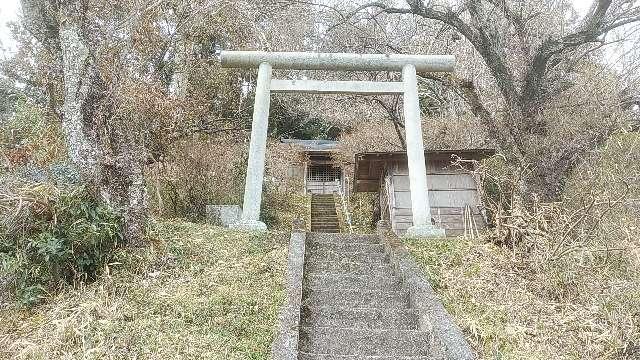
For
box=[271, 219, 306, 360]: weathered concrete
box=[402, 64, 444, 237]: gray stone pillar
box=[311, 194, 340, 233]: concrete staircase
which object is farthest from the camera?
box=[311, 194, 340, 233]: concrete staircase

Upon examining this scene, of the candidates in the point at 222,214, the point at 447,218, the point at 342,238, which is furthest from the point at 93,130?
the point at 447,218

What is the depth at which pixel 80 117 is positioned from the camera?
6.74 m

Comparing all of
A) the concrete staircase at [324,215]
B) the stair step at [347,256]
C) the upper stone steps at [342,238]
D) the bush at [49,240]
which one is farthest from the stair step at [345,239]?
the concrete staircase at [324,215]

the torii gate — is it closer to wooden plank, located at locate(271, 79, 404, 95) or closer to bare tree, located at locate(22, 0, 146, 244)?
wooden plank, located at locate(271, 79, 404, 95)

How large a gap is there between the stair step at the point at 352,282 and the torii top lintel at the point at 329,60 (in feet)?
14.8

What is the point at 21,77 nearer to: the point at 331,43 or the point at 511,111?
the point at 331,43

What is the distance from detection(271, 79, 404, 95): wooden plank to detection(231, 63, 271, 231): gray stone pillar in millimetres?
261

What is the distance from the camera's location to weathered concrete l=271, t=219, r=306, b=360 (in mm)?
4840

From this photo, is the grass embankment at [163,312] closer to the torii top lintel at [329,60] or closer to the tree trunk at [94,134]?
the tree trunk at [94,134]

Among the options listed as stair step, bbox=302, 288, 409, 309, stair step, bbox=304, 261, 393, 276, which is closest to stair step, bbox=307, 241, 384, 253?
stair step, bbox=304, 261, 393, 276

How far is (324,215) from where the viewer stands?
21.2 metres

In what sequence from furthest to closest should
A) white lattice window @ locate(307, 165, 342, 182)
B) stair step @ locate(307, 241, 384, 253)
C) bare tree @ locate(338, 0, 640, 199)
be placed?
white lattice window @ locate(307, 165, 342, 182) → bare tree @ locate(338, 0, 640, 199) → stair step @ locate(307, 241, 384, 253)

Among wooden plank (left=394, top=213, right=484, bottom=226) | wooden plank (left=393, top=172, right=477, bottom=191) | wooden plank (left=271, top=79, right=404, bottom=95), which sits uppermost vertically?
wooden plank (left=271, top=79, right=404, bottom=95)

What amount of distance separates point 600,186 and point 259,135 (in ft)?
19.6
